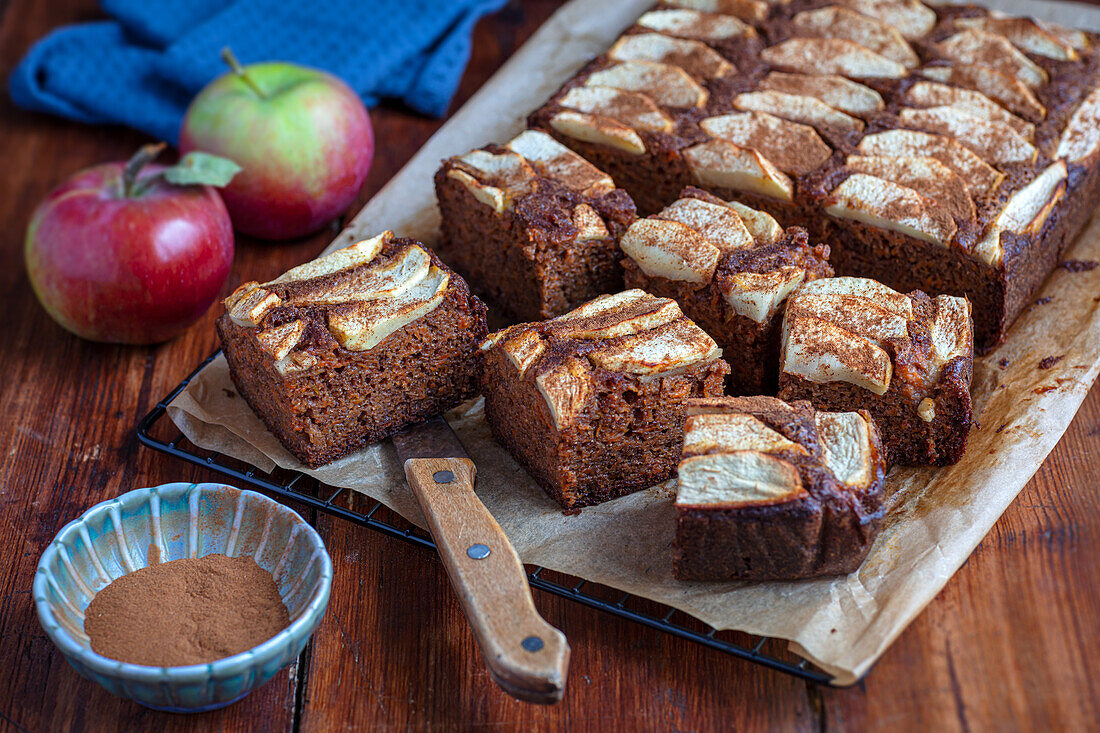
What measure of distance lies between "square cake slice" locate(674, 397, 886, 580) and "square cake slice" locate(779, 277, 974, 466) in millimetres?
233

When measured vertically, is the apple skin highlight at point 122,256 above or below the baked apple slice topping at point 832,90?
below

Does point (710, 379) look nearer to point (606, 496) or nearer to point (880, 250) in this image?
point (606, 496)

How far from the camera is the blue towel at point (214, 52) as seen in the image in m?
4.36

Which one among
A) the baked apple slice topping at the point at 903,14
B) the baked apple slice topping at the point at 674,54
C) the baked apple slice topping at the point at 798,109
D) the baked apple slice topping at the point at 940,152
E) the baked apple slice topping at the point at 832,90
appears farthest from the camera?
the baked apple slice topping at the point at 903,14

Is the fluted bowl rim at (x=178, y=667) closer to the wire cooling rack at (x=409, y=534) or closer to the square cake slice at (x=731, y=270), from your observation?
the wire cooling rack at (x=409, y=534)

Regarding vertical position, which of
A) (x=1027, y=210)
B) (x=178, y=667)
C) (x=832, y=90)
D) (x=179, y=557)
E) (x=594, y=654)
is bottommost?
(x=594, y=654)

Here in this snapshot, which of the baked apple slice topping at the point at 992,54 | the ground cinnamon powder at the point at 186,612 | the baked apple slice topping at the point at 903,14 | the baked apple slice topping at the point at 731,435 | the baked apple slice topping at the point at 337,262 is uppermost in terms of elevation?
the baked apple slice topping at the point at 903,14

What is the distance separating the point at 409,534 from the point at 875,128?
2093 mm

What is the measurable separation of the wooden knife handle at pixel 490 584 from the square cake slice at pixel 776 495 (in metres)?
0.43

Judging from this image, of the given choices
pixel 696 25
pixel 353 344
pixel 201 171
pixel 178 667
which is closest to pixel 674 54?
pixel 696 25

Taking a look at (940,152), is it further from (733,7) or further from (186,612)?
(186,612)

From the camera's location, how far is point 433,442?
2.97 meters

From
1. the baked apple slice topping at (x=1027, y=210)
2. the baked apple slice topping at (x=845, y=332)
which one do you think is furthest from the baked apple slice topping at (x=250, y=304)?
the baked apple slice topping at (x=1027, y=210)

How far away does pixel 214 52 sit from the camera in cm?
435
